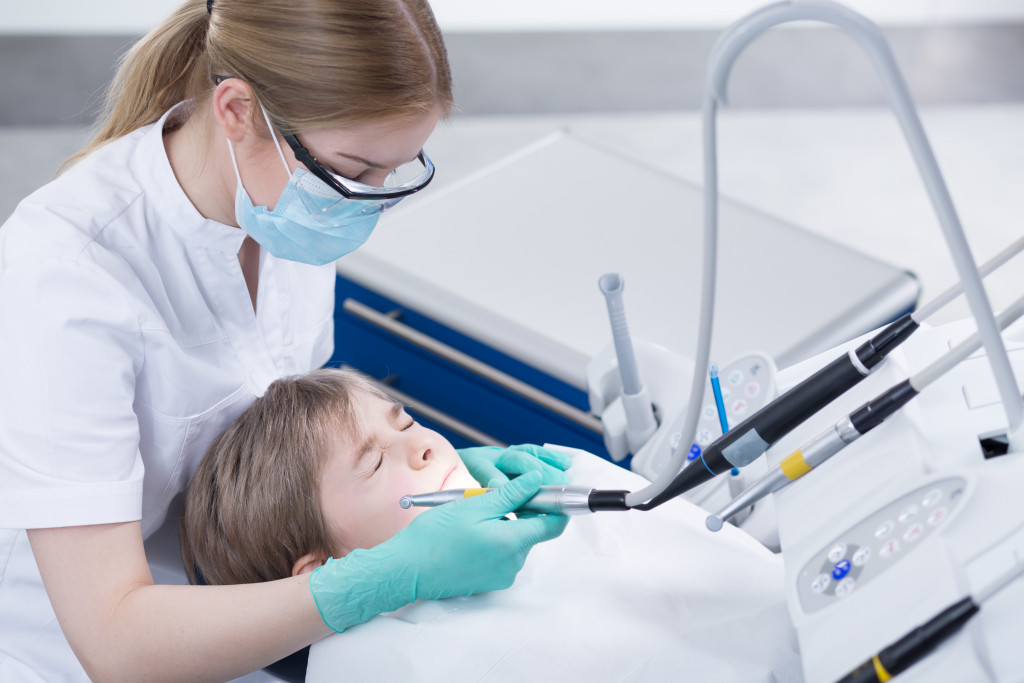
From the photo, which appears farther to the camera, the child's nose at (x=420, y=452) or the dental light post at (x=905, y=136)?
the child's nose at (x=420, y=452)

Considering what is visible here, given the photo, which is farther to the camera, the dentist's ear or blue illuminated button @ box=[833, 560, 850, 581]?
the dentist's ear

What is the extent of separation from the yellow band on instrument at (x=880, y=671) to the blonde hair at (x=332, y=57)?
756 mm

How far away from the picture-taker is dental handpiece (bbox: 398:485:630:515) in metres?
1.06

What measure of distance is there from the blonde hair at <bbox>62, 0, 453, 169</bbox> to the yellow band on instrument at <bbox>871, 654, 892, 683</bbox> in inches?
29.8

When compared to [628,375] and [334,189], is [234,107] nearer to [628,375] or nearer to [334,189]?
[334,189]

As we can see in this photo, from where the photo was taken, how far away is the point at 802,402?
0.96 meters

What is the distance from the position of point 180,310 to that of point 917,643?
39.0 inches

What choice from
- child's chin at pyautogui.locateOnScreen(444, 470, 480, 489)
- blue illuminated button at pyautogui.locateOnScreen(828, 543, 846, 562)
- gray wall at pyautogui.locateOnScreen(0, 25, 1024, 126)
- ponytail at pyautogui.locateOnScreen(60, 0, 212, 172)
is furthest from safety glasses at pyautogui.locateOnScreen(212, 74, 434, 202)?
gray wall at pyautogui.locateOnScreen(0, 25, 1024, 126)

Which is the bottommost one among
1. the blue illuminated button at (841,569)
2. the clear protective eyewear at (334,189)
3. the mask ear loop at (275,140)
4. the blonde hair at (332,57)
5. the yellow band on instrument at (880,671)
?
the yellow band on instrument at (880,671)

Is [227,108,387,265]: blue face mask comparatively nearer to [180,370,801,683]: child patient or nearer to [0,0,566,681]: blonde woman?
[0,0,566,681]: blonde woman

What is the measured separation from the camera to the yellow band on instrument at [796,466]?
925 millimetres

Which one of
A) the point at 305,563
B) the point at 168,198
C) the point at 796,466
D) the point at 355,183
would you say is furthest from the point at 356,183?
the point at 796,466

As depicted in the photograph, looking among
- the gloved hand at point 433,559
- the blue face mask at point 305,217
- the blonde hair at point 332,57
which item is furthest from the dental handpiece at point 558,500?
the blonde hair at point 332,57

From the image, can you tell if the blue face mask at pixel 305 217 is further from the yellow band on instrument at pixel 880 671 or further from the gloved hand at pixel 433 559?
the yellow band on instrument at pixel 880 671
